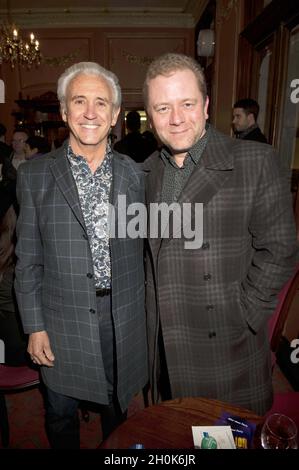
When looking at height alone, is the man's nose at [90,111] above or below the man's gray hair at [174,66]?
below

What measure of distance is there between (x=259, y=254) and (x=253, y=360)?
1.45 ft

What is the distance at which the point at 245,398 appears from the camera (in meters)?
1.44

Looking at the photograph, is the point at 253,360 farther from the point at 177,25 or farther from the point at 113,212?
the point at 177,25

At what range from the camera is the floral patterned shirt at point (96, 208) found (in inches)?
56.1

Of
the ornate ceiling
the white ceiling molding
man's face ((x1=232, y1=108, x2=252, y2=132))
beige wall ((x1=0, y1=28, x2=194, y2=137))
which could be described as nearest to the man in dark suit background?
man's face ((x1=232, y1=108, x2=252, y2=132))

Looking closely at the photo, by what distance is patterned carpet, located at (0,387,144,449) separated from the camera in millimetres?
2076

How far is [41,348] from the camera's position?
1.50m

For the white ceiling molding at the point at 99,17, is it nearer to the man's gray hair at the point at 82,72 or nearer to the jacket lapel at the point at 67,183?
the man's gray hair at the point at 82,72

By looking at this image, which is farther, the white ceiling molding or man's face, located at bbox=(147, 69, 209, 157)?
the white ceiling molding

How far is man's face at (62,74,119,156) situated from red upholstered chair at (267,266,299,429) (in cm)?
107

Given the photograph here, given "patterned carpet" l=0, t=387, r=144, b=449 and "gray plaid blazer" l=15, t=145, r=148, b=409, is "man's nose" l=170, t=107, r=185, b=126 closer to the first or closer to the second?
"gray plaid blazer" l=15, t=145, r=148, b=409

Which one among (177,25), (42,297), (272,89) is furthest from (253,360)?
(177,25)

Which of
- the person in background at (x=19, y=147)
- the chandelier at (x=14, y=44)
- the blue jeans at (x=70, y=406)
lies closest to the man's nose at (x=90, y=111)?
the blue jeans at (x=70, y=406)

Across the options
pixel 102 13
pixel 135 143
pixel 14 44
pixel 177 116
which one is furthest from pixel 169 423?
pixel 102 13
